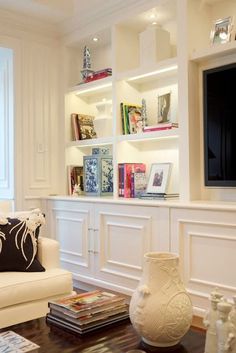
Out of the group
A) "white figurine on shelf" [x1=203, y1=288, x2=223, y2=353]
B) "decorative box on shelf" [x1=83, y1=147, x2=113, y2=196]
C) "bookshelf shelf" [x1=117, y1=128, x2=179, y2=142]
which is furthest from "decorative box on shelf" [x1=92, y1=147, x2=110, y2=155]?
"white figurine on shelf" [x1=203, y1=288, x2=223, y2=353]

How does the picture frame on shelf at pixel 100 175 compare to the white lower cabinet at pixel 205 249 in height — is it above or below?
above

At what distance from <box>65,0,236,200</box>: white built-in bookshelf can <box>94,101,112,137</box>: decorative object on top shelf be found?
0.09ft

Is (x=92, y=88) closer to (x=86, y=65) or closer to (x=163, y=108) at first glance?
(x=86, y=65)

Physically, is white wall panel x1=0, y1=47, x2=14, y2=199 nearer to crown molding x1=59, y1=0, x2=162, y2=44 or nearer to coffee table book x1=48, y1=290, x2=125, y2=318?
crown molding x1=59, y1=0, x2=162, y2=44

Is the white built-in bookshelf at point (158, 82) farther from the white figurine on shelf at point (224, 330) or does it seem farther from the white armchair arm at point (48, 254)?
the white figurine on shelf at point (224, 330)

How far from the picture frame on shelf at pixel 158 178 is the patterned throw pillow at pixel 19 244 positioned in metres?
1.15

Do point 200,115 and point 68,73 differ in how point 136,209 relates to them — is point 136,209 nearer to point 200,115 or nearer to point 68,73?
point 200,115

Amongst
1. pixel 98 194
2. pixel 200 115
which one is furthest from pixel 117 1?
pixel 98 194

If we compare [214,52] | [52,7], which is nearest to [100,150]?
[52,7]

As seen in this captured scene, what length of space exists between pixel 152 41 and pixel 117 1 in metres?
0.54

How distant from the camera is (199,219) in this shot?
2680 mm

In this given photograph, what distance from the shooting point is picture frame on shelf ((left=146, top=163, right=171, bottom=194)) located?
332 centimetres

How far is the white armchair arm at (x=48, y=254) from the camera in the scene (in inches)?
99.3

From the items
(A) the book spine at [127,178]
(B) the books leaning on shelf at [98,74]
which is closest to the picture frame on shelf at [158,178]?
(A) the book spine at [127,178]
